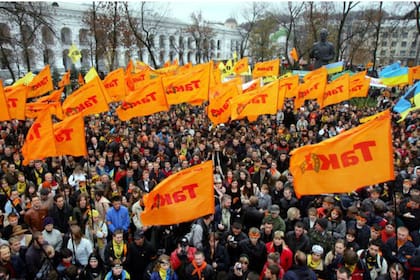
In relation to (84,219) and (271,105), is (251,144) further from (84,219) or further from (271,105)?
(84,219)

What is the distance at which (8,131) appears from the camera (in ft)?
41.3

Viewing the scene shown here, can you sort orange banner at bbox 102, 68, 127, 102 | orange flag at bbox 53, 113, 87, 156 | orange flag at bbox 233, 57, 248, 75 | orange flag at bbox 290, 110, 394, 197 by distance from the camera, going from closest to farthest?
orange flag at bbox 290, 110, 394, 197, orange flag at bbox 53, 113, 87, 156, orange banner at bbox 102, 68, 127, 102, orange flag at bbox 233, 57, 248, 75

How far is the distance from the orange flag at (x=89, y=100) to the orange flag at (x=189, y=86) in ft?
6.66

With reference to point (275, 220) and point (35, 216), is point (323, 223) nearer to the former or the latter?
point (275, 220)

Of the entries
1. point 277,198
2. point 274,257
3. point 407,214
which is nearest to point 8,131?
point 277,198

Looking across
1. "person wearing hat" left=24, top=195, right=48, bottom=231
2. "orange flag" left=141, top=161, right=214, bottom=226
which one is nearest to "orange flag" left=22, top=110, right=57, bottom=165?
"person wearing hat" left=24, top=195, right=48, bottom=231

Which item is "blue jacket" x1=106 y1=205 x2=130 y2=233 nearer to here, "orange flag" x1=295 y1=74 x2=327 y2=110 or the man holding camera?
the man holding camera

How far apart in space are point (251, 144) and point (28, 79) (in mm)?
10148

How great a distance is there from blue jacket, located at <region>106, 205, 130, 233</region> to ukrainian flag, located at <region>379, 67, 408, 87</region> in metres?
14.3

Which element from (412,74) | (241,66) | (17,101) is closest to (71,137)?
(17,101)

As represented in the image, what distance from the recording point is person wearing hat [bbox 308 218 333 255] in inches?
237

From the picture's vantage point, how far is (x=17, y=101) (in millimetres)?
10109

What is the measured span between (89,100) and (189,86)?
116 inches

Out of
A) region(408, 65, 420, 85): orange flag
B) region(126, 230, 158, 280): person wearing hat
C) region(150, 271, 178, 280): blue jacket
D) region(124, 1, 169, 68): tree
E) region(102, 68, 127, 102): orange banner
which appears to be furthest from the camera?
region(124, 1, 169, 68): tree
